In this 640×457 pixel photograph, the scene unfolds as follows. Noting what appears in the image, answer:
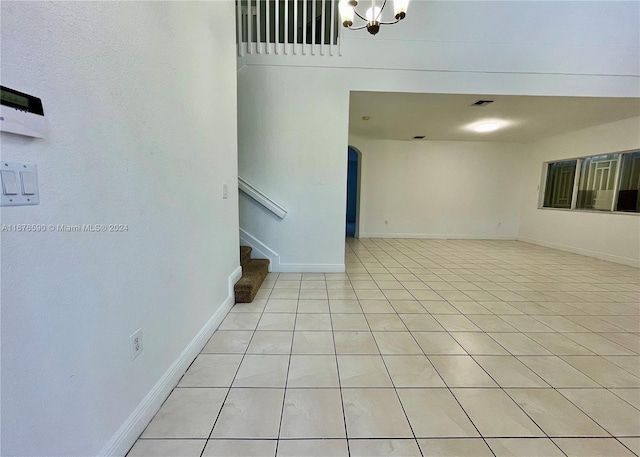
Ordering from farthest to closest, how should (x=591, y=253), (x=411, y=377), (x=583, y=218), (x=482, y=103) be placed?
1. (x=583, y=218)
2. (x=591, y=253)
3. (x=482, y=103)
4. (x=411, y=377)

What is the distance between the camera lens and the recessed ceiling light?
4836mm

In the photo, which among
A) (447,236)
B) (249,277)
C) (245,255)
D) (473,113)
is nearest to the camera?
(249,277)

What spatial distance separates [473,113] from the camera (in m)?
4.21

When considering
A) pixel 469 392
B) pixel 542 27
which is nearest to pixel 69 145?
pixel 469 392

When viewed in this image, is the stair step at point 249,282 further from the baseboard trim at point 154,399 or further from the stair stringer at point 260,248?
the baseboard trim at point 154,399

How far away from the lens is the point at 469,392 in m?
1.48

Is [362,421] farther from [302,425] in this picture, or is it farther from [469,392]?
[469,392]

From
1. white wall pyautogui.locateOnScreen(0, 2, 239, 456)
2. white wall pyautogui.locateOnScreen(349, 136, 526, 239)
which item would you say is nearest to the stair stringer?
white wall pyautogui.locateOnScreen(0, 2, 239, 456)

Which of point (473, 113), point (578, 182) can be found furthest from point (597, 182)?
point (473, 113)

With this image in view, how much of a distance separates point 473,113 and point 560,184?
3.20 meters

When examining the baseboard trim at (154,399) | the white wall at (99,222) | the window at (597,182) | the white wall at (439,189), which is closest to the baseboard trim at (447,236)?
the white wall at (439,189)

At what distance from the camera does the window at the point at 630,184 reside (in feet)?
14.1

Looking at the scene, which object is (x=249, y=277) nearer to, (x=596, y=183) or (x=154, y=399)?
(x=154, y=399)

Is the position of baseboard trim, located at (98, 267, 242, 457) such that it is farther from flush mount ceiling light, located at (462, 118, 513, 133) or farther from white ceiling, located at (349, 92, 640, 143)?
flush mount ceiling light, located at (462, 118, 513, 133)
